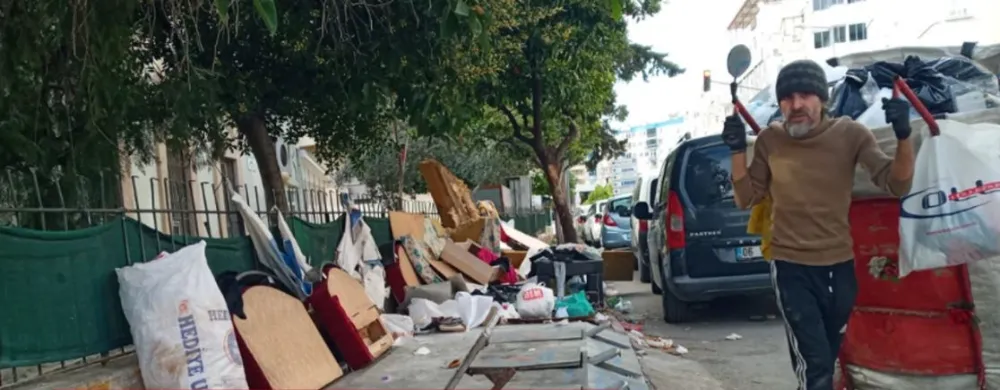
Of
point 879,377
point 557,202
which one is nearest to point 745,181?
point 879,377

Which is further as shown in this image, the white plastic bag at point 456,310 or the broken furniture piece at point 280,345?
the white plastic bag at point 456,310

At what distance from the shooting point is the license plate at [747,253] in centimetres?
745

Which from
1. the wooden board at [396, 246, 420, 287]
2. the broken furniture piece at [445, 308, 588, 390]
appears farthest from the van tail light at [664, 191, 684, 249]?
the wooden board at [396, 246, 420, 287]

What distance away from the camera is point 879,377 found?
360 cm

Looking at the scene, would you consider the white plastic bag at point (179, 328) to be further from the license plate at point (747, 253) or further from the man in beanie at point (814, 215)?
the license plate at point (747, 253)

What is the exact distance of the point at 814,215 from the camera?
135 inches

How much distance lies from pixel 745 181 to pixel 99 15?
13.5ft

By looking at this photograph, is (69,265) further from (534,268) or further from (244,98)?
(534,268)

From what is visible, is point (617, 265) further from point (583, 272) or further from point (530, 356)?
point (530, 356)

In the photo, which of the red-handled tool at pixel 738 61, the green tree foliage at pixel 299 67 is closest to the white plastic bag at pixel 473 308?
the green tree foliage at pixel 299 67

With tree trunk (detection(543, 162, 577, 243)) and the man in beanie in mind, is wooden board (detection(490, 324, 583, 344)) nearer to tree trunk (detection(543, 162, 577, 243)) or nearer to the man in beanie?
the man in beanie

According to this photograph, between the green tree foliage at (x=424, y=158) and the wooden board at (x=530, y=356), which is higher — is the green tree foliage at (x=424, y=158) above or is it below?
above

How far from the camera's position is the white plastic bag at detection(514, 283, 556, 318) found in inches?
279

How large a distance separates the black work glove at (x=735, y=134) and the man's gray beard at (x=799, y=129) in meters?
0.20
